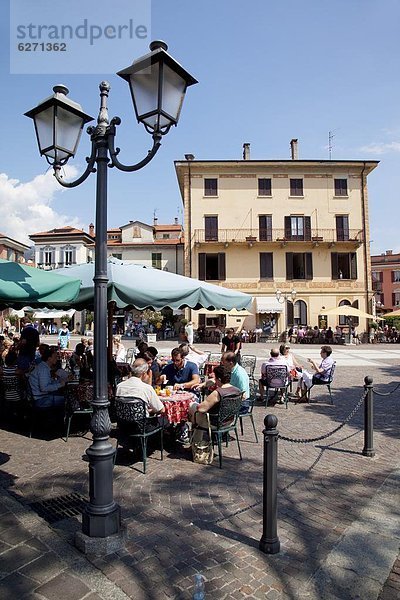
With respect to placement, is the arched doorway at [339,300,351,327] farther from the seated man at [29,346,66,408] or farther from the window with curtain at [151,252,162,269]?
the seated man at [29,346,66,408]

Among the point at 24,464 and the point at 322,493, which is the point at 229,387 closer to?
the point at 322,493

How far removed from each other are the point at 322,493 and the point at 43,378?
13.2 feet

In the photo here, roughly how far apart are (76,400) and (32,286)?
1.95 m

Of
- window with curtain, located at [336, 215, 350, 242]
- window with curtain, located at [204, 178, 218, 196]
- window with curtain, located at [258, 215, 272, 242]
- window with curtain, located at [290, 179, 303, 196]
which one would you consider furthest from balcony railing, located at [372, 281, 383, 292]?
window with curtain, located at [204, 178, 218, 196]

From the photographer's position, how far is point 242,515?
369 cm

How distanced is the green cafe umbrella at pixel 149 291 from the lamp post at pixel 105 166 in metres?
2.42

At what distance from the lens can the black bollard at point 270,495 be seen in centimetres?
309

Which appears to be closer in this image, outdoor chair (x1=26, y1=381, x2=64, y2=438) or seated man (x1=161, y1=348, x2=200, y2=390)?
outdoor chair (x1=26, y1=381, x2=64, y2=438)

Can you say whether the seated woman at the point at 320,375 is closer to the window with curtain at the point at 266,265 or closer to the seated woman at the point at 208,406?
Answer: the seated woman at the point at 208,406

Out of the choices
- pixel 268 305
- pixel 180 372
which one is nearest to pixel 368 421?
pixel 180 372

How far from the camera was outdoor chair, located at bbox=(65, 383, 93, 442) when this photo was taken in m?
5.79

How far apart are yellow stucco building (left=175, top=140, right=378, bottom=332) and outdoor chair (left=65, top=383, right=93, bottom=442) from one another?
2893 cm

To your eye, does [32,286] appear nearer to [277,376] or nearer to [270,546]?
[270,546]

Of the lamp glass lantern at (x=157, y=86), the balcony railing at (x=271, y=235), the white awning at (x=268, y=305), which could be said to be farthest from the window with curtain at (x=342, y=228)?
the lamp glass lantern at (x=157, y=86)
